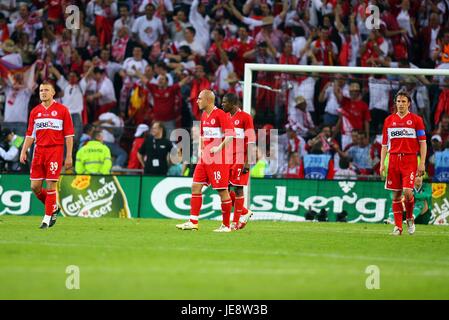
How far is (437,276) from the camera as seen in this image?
10727 mm

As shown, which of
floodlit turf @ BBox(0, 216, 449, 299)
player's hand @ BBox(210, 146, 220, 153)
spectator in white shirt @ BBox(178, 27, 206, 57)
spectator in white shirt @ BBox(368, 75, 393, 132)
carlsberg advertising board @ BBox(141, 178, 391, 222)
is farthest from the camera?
spectator in white shirt @ BBox(178, 27, 206, 57)

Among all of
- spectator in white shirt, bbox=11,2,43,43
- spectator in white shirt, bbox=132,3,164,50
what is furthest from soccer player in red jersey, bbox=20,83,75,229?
spectator in white shirt, bbox=11,2,43,43

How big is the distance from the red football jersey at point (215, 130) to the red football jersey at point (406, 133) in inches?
111

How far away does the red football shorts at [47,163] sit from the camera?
16.2m

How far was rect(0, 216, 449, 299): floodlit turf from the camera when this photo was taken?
916 centimetres

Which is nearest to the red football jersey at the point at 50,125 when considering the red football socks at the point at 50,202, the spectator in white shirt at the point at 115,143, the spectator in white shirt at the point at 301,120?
the red football socks at the point at 50,202

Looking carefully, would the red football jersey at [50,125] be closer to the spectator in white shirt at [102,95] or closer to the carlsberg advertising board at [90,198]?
the carlsberg advertising board at [90,198]

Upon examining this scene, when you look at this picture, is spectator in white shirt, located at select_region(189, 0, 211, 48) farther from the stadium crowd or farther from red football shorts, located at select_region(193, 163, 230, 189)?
red football shorts, located at select_region(193, 163, 230, 189)

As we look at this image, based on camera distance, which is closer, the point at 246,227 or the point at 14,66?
the point at 246,227

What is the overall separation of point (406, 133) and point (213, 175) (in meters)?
3.35

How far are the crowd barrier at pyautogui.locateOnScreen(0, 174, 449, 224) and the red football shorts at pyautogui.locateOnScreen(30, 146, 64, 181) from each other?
5.74 metres
